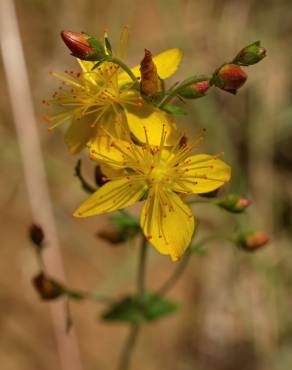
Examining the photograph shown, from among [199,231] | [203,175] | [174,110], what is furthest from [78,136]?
[199,231]

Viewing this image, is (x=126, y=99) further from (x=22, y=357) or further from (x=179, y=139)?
(x=22, y=357)

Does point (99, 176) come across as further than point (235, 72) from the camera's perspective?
Yes

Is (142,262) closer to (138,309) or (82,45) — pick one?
(138,309)

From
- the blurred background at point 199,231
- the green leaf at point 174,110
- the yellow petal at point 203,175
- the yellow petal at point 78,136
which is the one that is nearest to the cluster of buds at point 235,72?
the green leaf at point 174,110

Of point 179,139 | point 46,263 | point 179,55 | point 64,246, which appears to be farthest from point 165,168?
point 64,246

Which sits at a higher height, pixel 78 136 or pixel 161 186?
pixel 78 136

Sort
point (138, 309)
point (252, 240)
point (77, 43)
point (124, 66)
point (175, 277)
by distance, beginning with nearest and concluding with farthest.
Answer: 1. point (77, 43)
2. point (124, 66)
3. point (252, 240)
4. point (138, 309)
5. point (175, 277)

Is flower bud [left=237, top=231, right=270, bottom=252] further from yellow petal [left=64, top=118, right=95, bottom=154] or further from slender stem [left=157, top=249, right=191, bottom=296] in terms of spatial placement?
yellow petal [left=64, top=118, right=95, bottom=154]

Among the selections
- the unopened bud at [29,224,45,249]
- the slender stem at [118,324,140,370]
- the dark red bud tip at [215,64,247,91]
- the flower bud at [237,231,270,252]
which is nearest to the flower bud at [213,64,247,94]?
the dark red bud tip at [215,64,247,91]
